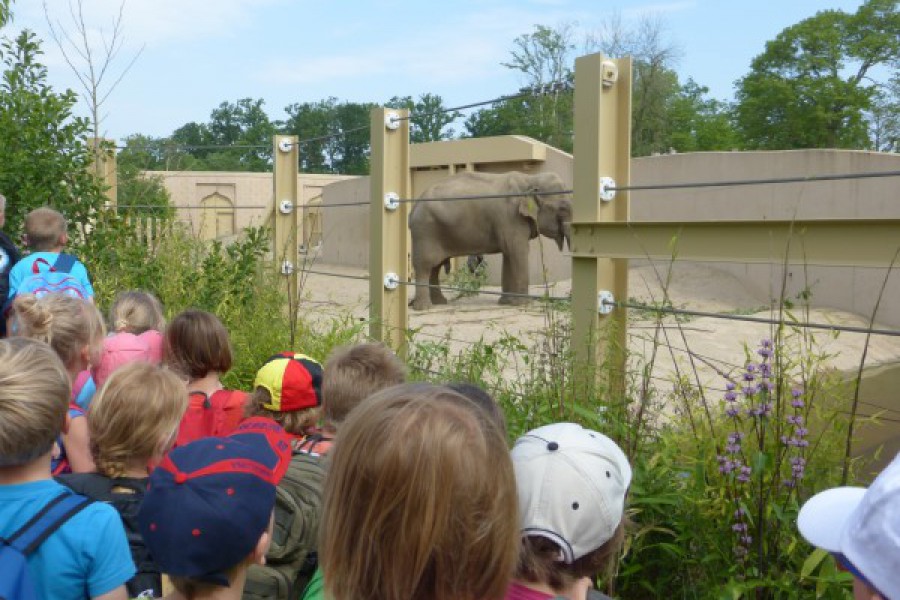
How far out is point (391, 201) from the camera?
6008mm

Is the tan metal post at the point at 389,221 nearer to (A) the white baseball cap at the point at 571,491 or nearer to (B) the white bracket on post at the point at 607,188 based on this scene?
(B) the white bracket on post at the point at 607,188

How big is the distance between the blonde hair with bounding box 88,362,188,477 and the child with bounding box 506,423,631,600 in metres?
1.23

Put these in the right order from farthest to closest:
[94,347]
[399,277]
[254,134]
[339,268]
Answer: [254,134]
[339,268]
[399,277]
[94,347]

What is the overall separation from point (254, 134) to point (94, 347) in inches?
2860

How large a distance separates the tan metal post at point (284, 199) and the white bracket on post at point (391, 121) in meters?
1.80

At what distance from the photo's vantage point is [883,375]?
→ 13.1 m

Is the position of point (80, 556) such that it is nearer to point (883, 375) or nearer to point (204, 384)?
point (204, 384)

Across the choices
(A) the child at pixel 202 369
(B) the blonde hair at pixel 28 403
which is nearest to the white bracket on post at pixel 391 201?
(A) the child at pixel 202 369

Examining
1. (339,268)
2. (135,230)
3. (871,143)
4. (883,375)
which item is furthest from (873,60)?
(135,230)

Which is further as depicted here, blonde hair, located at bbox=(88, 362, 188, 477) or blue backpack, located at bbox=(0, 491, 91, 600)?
blonde hair, located at bbox=(88, 362, 188, 477)

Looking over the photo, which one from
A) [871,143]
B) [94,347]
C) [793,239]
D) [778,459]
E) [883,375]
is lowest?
[883,375]

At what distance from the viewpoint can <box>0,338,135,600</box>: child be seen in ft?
7.48

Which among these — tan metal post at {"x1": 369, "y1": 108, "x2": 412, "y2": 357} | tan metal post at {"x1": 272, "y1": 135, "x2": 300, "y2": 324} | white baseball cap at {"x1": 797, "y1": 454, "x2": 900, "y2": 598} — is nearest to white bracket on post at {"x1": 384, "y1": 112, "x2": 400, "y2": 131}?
tan metal post at {"x1": 369, "y1": 108, "x2": 412, "y2": 357}

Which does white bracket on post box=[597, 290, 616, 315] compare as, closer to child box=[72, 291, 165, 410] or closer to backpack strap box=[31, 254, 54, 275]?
child box=[72, 291, 165, 410]
